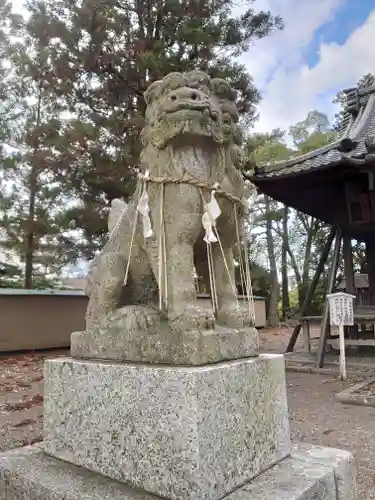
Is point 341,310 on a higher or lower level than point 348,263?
lower

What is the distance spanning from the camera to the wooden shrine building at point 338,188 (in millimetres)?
6184

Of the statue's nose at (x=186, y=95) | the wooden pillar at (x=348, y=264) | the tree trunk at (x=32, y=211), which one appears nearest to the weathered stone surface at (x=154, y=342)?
the statue's nose at (x=186, y=95)

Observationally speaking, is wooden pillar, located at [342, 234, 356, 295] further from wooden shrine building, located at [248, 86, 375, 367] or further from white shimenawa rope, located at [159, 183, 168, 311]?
white shimenawa rope, located at [159, 183, 168, 311]

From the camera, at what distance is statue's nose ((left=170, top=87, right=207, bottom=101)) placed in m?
1.75

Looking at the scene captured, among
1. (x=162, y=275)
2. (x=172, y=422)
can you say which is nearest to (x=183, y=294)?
(x=162, y=275)

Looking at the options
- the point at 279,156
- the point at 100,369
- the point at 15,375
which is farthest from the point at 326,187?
the point at 279,156

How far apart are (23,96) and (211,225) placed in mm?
9789

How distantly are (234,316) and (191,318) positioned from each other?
0.92 ft

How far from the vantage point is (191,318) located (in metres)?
1.62

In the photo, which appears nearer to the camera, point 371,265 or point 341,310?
point 341,310

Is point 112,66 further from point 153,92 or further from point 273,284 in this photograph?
point 273,284

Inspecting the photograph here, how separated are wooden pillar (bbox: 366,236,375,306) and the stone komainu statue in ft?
23.1

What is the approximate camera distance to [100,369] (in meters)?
1.73

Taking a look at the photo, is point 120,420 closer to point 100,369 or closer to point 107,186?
point 100,369
